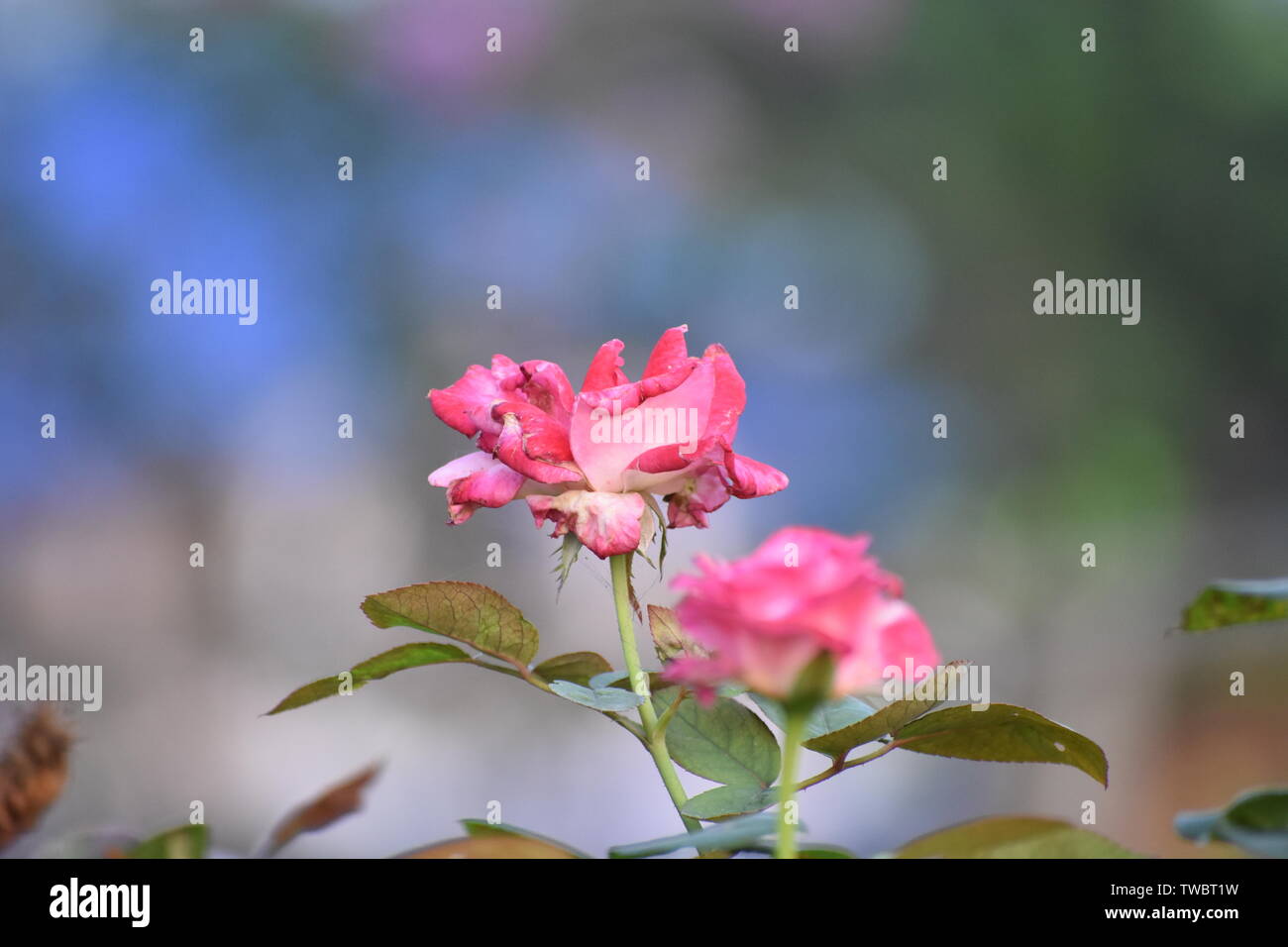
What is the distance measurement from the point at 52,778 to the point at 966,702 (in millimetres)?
129

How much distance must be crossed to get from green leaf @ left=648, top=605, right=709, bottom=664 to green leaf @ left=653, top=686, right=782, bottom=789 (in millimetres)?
10

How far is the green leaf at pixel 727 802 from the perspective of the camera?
0.64 feet

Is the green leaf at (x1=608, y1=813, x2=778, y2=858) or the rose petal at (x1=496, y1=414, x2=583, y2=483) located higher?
the rose petal at (x1=496, y1=414, x2=583, y2=483)

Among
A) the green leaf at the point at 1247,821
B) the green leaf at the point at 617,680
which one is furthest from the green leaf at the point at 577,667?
the green leaf at the point at 1247,821

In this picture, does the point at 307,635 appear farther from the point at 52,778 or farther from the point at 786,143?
the point at 52,778

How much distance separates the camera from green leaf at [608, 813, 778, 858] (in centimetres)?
15

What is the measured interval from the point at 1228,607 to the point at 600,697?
0.31 feet

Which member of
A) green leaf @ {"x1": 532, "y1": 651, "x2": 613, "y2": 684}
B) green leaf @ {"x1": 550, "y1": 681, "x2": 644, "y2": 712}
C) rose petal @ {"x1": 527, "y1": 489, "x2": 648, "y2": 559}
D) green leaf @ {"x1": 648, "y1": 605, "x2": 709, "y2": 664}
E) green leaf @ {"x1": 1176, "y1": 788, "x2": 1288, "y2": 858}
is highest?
rose petal @ {"x1": 527, "y1": 489, "x2": 648, "y2": 559}

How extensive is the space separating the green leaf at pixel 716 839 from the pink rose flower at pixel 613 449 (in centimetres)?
7

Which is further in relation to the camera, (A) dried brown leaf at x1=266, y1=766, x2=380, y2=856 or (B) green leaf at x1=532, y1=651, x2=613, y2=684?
(B) green leaf at x1=532, y1=651, x2=613, y2=684

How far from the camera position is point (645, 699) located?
20 cm

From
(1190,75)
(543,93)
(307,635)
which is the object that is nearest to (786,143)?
(543,93)

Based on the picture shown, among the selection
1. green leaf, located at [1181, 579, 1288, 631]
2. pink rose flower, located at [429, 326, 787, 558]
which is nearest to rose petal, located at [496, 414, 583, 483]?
pink rose flower, located at [429, 326, 787, 558]

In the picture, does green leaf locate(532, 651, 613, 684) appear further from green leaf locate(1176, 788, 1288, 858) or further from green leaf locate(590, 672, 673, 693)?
green leaf locate(1176, 788, 1288, 858)
